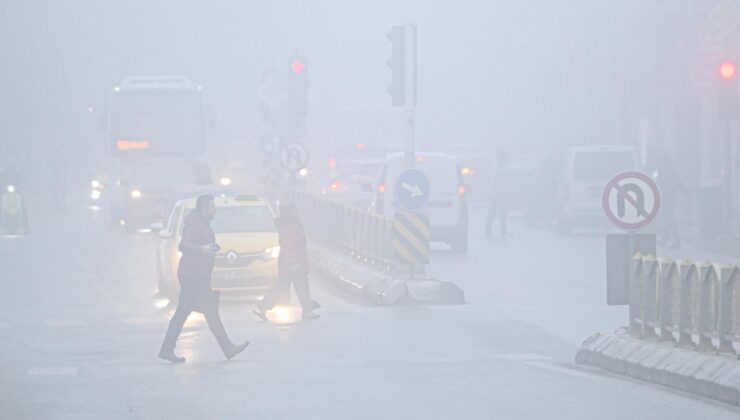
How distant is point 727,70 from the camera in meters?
30.1

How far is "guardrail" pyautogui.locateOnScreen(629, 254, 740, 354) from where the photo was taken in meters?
13.4

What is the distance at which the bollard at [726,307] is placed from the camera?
13.3 metres

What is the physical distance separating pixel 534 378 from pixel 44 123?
9535cm

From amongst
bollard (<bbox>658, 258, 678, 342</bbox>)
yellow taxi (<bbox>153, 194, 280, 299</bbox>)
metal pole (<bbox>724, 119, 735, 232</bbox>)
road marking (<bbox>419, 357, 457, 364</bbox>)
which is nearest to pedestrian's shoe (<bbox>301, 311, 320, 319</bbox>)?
yellow taxi (<bbox>153, 194, 280, 299</bbox>)

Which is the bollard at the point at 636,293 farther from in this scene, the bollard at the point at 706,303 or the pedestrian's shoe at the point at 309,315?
the pedestrian's shoe at the point at 309,315

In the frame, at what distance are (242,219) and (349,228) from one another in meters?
3.65

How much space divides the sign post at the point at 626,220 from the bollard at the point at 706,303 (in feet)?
6.36

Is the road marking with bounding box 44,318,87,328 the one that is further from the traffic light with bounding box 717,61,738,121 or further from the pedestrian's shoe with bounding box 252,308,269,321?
the traffic light with bounding box 717,61,738,121

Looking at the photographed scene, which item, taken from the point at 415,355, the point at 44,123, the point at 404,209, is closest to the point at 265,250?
the point at 404,209

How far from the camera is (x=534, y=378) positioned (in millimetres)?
14844

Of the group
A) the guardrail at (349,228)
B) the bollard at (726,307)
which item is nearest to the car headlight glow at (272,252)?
the guardrail at (349,228)

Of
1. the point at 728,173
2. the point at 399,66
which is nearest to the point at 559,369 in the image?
the point at 399,66

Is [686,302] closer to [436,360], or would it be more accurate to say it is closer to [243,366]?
[436,360]

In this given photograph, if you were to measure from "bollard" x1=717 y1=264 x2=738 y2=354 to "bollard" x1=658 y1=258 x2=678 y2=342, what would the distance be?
97cm
